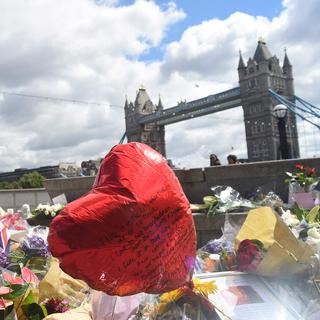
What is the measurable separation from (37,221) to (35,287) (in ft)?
14.0

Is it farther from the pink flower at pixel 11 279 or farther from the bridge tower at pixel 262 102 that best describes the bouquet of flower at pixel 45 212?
the bridge tower at pixel 262 102

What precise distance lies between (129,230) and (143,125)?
112 metres

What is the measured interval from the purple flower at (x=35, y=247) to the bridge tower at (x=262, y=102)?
325 feet

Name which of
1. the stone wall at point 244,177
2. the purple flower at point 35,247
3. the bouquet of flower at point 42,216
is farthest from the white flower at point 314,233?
the bouquet of flower at point 42,216

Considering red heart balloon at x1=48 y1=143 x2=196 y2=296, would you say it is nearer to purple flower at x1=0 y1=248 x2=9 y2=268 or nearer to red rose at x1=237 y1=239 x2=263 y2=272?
red rose at x1=237 y1=239 x2=263 y2=272

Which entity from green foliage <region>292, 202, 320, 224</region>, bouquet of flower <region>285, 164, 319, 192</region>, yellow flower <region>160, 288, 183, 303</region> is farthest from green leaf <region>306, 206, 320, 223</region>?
bouquet of flower <region>285, 164, 319, 192</region>

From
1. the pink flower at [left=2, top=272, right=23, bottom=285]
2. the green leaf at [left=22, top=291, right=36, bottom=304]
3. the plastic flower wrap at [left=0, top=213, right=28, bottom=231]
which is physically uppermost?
the plastic flower wrap at [left=0, top=213, right=28, bottom=231]

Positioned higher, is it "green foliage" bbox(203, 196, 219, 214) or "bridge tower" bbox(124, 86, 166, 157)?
"bridge tower" bbox(124, 86, 166, 157)

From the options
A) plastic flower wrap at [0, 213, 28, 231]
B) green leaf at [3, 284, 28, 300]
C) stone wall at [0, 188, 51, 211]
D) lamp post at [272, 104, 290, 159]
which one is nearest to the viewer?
green leaf at [3, 284, 28, 300]

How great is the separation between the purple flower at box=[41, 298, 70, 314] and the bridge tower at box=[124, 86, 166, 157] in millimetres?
104317

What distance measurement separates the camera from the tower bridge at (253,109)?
100 metres

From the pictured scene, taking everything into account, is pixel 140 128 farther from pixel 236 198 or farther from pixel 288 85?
pixel 236 198

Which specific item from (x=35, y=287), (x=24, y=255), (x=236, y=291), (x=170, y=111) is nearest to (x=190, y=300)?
(x=236, y=291)

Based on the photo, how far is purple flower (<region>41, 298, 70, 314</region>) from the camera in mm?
2154
